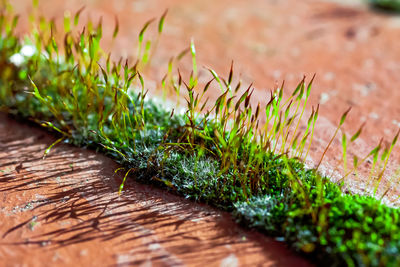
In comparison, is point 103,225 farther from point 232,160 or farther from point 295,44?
point 295,44

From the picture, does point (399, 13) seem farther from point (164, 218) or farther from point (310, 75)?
point (164, 218)

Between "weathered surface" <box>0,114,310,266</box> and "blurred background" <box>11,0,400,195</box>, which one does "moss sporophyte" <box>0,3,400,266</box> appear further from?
"blurred background" <box>11,0,400,195</box>

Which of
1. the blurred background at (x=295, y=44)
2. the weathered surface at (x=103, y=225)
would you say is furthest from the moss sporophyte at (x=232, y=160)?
the blurred background at (x=295, y=44)

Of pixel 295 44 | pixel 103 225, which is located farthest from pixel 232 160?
pixel 295 44

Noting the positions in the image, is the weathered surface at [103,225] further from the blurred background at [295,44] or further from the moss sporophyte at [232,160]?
the blurred background at [295,44]

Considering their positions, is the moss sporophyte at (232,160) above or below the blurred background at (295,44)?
below

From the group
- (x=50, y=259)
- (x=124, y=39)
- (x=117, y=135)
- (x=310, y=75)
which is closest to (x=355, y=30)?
(x=310, y=75)
